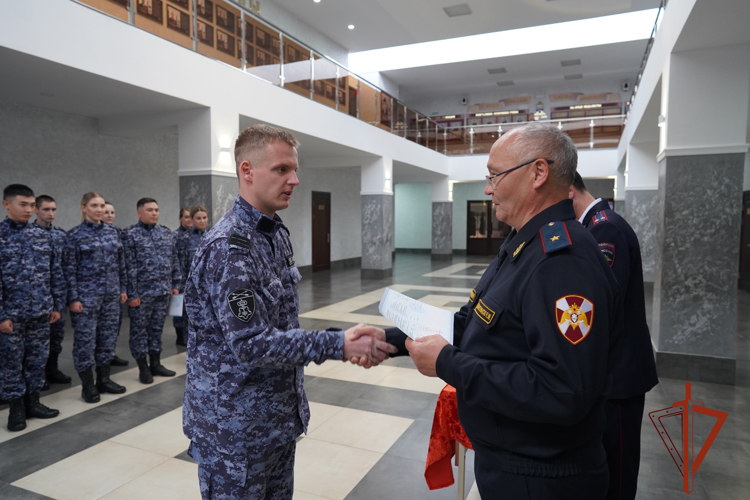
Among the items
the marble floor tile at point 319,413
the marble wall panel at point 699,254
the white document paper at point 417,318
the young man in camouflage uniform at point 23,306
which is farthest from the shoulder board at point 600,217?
the young man in camouflage uniform at point 23,306

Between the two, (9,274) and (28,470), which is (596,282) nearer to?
(28,470)

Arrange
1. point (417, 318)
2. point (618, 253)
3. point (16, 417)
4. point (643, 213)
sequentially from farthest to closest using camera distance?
point (643, 213) → point (16, 417) → point (618, 253) → point (417, 318)

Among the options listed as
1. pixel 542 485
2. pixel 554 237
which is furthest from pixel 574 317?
pixel 542 485

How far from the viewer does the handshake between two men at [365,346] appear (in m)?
1.71

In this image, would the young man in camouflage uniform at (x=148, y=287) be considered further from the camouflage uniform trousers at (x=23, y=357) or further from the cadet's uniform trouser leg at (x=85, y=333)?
the camouflage uniform trousers at (x=23, y=357)

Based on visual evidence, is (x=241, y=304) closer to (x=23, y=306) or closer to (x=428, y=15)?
(x=23, y=306)

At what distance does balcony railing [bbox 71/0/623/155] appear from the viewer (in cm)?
637

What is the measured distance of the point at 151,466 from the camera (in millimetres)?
3264

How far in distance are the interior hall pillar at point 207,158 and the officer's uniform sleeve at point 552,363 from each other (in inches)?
265

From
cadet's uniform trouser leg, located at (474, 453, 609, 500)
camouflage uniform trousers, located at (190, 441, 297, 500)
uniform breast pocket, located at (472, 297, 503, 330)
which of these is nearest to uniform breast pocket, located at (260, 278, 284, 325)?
camouflage uniform trousers, located at (190, 441, 297, 500)

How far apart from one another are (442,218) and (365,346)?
1737 centimetres

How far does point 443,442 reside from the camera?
8.34 ft

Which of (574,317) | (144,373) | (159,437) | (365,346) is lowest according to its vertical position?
(159,437)

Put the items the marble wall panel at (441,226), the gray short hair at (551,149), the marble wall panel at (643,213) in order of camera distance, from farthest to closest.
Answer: the marble wall panel at (441,226) < the marble wall panel at (643,213) < the gray short hair at (551,149)
